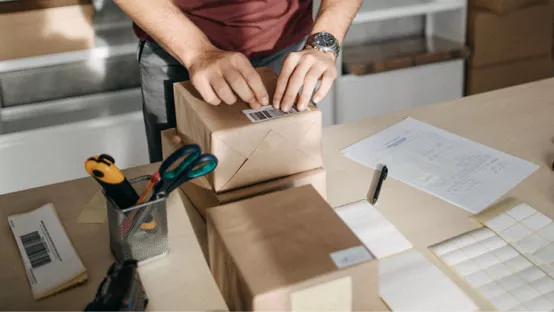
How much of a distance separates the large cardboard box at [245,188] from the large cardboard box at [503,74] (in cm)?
195

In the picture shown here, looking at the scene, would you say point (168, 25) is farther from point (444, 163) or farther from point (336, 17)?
point (444, 163)

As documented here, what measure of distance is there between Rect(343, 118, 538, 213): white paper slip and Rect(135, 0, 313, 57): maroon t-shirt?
377mm

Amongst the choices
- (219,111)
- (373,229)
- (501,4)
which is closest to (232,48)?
(219,111)

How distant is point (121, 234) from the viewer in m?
0.84

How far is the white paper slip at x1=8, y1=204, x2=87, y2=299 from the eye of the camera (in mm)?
834

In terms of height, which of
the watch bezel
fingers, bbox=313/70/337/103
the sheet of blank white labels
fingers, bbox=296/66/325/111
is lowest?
the sheet of blank white labels

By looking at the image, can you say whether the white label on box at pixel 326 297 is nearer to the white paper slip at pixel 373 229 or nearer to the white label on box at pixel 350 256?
the white label on box at pixel 350 256

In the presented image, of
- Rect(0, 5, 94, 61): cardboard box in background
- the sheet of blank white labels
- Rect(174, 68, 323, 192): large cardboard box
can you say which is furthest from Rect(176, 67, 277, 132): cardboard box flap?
Rect(0, 5, 94, 61): cardboard box in background

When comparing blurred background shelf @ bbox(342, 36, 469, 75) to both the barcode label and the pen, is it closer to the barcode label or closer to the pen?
the pen

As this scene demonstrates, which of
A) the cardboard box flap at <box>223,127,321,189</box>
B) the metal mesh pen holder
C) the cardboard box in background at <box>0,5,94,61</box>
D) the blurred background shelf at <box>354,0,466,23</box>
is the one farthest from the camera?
the blurred background shelf at <box>354,0,466,23</box>

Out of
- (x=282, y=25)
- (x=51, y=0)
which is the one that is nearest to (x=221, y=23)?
(x=282, y=25)

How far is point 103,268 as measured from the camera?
0.86m

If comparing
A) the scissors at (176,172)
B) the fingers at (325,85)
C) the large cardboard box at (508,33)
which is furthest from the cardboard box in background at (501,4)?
the scissors at (176,172)

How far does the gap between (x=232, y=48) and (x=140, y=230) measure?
0.73m
